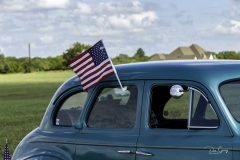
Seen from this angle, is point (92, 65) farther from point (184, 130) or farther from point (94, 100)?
point (184, 130)

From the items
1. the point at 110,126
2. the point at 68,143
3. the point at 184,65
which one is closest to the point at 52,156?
the point at 68,143

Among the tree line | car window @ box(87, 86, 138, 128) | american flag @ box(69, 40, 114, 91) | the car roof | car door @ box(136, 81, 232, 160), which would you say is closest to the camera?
car door @ box(136, 81, 232, 160)

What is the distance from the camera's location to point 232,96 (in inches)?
179

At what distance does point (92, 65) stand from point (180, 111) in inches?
36.7

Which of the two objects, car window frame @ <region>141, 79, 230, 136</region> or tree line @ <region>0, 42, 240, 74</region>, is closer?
car window frame @ <region>141, 79, 230, 136</region>

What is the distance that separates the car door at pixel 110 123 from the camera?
15.8 ft

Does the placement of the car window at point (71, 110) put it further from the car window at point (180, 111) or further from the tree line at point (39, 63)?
the tree line at point (39, 63)

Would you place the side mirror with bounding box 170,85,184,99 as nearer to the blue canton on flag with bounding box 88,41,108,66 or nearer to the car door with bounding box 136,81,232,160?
the car door with bounding box 136,81,232,160

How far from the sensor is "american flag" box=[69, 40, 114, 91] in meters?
5.15

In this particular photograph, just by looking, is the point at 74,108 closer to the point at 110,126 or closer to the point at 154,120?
the point at 110,126

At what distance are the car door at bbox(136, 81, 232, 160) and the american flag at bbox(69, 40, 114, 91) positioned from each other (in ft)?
1.75

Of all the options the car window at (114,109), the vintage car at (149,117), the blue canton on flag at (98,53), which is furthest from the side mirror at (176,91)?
the blue canton on flag at (98,53)

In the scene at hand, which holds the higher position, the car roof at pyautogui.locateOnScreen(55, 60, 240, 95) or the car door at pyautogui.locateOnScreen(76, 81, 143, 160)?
the car roof at pyautogui.locateOnScreen(55, 60, 240, 95)

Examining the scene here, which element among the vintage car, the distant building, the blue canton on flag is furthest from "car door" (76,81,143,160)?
the distant building
